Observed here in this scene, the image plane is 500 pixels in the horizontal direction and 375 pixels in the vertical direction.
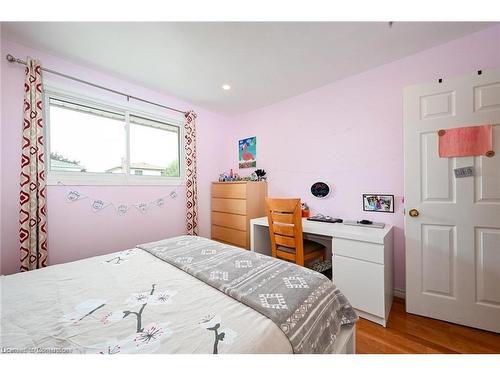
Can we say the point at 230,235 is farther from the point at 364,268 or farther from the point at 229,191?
the point at 364,268

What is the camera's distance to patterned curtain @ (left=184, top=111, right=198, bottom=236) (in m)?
2.88

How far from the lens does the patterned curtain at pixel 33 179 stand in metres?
1.69

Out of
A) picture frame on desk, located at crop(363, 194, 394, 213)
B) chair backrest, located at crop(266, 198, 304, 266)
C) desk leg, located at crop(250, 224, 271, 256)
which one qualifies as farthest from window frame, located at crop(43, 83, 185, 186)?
picture frame on desk, located at crop(363, 194, 394, 213)

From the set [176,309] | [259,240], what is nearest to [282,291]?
[176,309]

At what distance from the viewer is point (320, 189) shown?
2525 millimetres

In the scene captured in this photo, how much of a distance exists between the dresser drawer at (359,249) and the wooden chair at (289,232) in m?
0.30

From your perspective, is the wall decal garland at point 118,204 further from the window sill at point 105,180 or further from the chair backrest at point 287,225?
the chair backrest at point 287,225

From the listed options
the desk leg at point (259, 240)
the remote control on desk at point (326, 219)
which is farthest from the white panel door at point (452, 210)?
the desk leg at point (259, 240)

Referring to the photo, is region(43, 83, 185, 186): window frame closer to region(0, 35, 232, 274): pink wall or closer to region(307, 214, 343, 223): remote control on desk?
region(0, 35, 232, 274): pink wall

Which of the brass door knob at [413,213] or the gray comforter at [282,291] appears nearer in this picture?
the gray comforter at [282,291]

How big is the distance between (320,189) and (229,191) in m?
1.27
